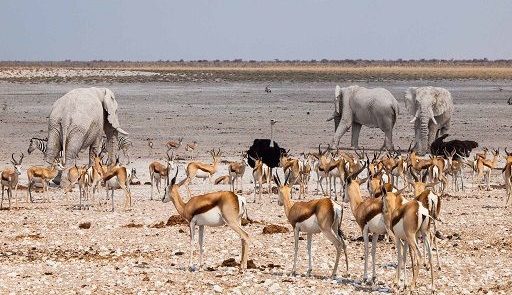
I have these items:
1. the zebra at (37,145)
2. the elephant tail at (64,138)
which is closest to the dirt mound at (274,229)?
the elephant tail at (64,138)

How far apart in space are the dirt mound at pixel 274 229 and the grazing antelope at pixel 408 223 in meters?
4.41

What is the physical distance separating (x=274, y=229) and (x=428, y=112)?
59.9 ft

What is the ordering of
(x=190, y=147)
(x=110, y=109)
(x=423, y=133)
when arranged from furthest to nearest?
(x=423, y=133)
(x=190, y=147)
(x=110, y=109)

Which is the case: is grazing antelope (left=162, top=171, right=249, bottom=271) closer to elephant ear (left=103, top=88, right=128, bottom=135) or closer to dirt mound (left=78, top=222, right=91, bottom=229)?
dirt mound (left=78, top=222, right=91, bottom=229)

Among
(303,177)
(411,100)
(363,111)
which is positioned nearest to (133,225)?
(303,177)

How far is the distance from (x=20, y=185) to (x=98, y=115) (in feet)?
13.3

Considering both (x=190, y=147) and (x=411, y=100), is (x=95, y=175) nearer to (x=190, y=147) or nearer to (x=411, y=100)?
(x=190, y=147)

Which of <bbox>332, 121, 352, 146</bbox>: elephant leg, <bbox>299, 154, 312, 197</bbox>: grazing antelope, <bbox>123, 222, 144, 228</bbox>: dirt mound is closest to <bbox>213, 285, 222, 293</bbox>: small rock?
<bbox>123, 222, 144, 228</bbox>: dirt mound

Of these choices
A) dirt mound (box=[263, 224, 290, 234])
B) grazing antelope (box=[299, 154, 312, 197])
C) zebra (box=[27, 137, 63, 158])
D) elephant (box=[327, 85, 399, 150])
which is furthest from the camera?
elephant (box=[327, 85, 399, 150])

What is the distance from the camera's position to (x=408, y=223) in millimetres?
11805

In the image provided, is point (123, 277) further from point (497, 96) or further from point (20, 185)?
point (497, 96)

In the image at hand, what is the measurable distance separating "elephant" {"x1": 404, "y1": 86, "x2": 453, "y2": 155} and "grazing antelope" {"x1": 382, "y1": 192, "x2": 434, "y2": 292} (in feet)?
69.6

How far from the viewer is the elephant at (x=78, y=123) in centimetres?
2633

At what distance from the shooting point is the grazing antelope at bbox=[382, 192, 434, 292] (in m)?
11.8
